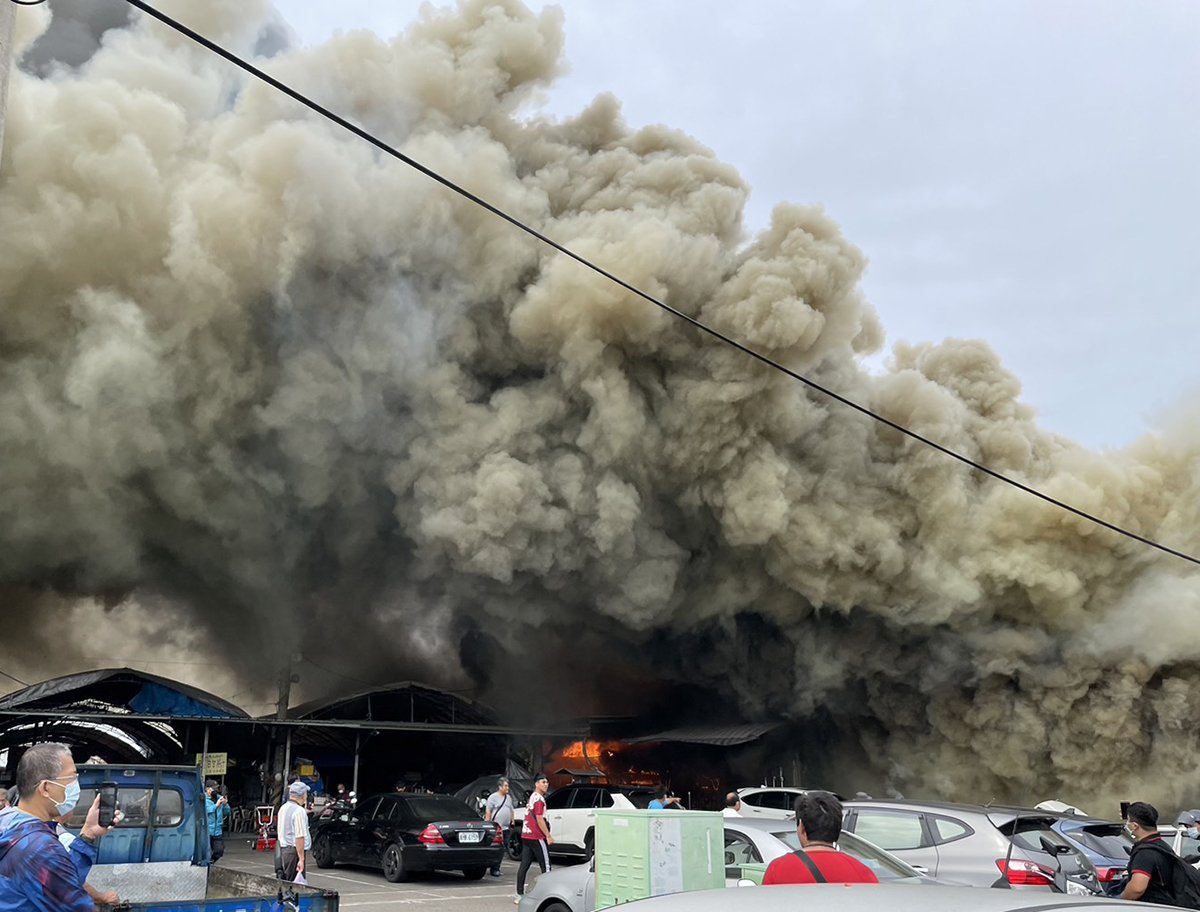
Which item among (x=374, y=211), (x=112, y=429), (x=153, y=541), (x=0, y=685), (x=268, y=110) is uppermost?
(x=268, y=110)

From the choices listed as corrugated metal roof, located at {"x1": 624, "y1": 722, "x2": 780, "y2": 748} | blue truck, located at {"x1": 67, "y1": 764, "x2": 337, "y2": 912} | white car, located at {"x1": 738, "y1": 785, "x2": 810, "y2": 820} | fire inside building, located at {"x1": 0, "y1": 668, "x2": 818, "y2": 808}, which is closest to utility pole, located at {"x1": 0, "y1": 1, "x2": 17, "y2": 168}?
blue truck, located at {"x1": 67, "y1": 764, "x2": 337, "y2": 912}

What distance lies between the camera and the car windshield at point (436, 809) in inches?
603

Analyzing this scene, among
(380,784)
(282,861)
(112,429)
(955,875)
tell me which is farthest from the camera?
(380,784)

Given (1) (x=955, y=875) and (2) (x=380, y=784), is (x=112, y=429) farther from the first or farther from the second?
(1) (x=955, y=875)

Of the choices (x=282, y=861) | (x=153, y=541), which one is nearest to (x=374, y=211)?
(x=153, y=541)

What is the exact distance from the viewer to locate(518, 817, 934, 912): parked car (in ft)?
26.3

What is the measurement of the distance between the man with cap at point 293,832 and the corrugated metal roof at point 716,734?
55.7 ft

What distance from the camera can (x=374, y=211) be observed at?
74.6 feet

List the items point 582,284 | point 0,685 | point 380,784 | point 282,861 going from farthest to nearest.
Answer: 1. point 0,685
2. point 380,784
3. point 582,284
4. point 282,861

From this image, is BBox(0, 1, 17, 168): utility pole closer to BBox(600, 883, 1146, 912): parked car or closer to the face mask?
the face mask

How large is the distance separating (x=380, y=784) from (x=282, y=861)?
67.9 feet

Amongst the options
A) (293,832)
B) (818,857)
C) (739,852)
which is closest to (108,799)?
(293,832)

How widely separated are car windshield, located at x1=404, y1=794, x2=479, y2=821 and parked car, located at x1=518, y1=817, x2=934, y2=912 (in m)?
6.80

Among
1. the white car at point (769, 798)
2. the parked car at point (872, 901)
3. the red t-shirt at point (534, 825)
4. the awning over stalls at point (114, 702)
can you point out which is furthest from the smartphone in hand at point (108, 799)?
the awning over stalls at point (114, 702)
